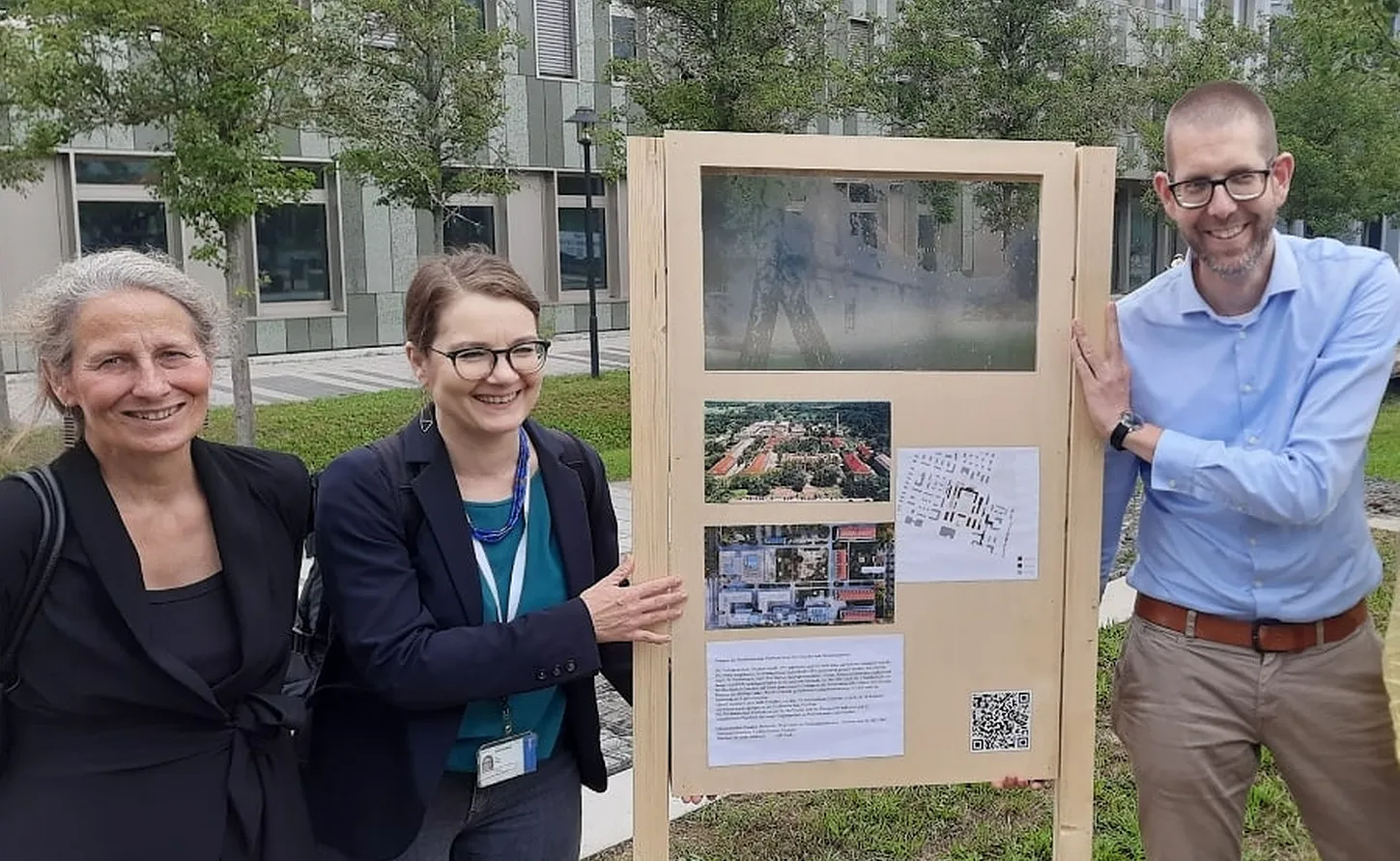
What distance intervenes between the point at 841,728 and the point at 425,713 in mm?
894

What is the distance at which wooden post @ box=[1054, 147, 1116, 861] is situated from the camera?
2480 millimetres

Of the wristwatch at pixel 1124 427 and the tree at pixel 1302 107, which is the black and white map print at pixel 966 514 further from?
the tree at pixel 1302 107

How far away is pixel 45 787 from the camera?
1888mm

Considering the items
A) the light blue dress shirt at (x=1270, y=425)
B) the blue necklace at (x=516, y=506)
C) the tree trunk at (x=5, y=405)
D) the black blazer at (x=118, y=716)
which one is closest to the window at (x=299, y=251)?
the tree trunk at (x=5, y=405)

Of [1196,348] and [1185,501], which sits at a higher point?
[1196,348]

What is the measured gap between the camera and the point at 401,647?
6.95 feet

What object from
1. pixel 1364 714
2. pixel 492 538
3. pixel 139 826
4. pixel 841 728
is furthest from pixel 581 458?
→ pixel 1364 714

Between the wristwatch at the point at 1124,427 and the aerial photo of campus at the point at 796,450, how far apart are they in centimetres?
47

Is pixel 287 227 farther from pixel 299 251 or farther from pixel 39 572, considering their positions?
pixel 39 572

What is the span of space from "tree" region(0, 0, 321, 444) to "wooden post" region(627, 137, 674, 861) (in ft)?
23.6

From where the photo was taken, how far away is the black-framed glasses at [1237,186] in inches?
93.1

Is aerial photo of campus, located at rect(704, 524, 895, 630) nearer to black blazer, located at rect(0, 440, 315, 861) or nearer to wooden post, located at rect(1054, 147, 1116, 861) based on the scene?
wooden post, located at rect(1054, 147, 1116, 861)

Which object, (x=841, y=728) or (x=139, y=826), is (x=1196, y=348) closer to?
(x=841, y=728)

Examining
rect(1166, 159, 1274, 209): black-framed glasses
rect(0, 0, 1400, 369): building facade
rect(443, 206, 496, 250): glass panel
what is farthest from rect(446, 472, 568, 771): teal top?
rect(443, 206, 496, 250): glass panel
